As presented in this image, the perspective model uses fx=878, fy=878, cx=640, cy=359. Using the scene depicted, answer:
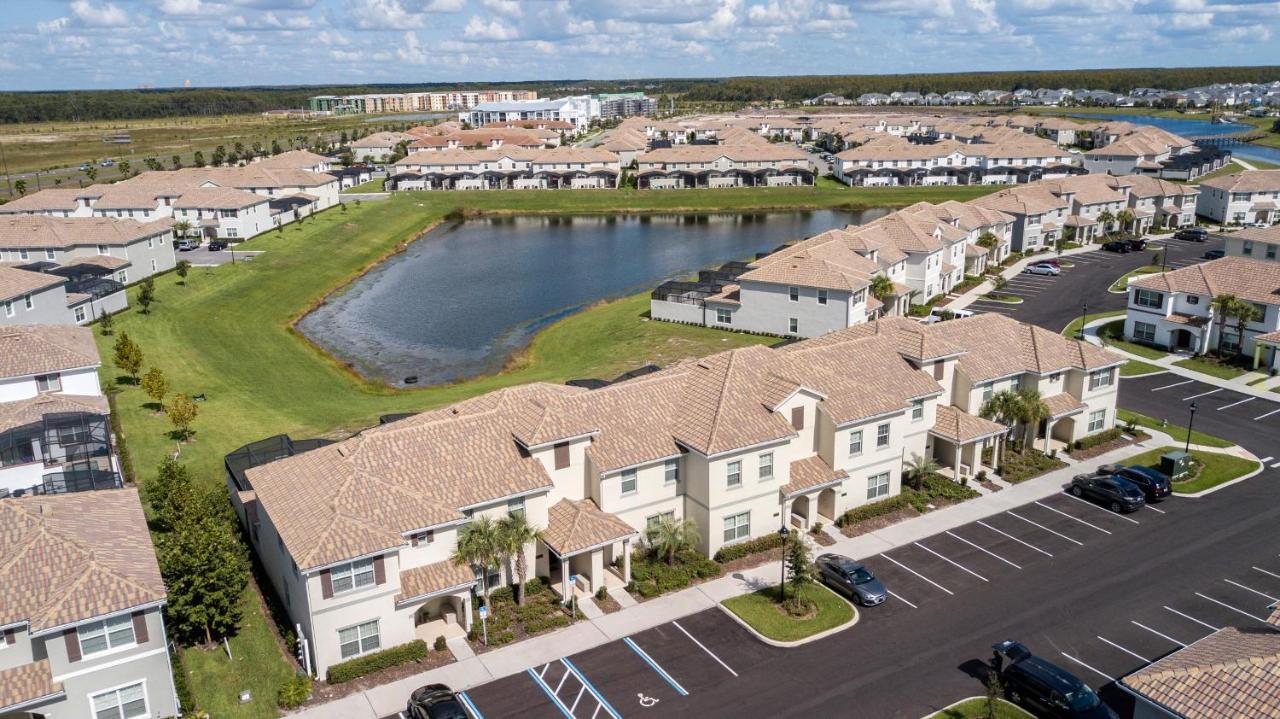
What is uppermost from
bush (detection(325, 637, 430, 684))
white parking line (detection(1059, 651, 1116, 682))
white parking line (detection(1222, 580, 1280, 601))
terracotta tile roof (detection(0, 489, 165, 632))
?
terracotta tile roof (detection(0, 489, 165, 632))

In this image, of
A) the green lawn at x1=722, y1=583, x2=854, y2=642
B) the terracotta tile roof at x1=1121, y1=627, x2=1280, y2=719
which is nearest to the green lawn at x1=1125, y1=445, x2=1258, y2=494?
the green lawn at x1=722, y1=583, x2=854, y2=642

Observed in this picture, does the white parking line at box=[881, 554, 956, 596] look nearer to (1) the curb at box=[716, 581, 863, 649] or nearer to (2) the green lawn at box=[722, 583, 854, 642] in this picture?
(1) the curb at box=[716, 581, 863, 649]

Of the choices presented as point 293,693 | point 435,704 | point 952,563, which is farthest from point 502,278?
point 435,704

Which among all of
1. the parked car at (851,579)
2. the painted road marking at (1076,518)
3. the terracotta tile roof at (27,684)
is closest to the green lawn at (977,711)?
the parked car at (851,579)

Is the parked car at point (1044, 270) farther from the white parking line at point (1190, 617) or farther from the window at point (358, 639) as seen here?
the window at point (358, 639)

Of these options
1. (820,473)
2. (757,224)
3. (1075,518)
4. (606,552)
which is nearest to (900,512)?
(820,473)

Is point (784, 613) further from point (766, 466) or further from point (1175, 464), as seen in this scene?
point (1175, 464)

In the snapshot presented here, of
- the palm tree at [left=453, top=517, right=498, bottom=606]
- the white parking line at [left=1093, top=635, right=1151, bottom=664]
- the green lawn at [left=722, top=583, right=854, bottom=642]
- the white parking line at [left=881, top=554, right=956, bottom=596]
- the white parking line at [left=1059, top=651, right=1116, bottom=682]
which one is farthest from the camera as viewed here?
the white parking line at [left=881, top=554, right=956, bottom=596]
